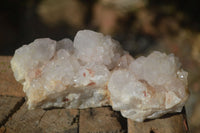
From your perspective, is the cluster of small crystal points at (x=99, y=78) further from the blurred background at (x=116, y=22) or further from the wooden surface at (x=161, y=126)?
the blurred background at (x=116, y=22)

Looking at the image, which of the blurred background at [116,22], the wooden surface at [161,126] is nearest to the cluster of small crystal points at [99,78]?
the wooden surface at [161,126]

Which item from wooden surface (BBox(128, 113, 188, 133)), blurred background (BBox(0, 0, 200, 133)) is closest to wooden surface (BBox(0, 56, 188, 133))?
wooden surface (BBox(128, 113, 188, 133))

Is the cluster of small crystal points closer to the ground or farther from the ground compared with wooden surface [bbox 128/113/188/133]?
farther from the ground

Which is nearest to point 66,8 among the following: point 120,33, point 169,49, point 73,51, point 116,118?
point 120,33

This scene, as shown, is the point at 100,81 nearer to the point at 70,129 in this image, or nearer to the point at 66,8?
the point at 70,129

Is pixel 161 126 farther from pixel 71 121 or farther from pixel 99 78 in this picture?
pixel 71 121

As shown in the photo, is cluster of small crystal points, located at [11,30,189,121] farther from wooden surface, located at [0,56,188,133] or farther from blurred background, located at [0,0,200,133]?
blurred background, located at [0,0,200,133]

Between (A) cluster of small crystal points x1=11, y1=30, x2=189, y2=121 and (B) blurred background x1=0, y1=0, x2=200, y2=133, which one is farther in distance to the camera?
(B) blurred background x1=0, y1=0, x2=200, y2=133
